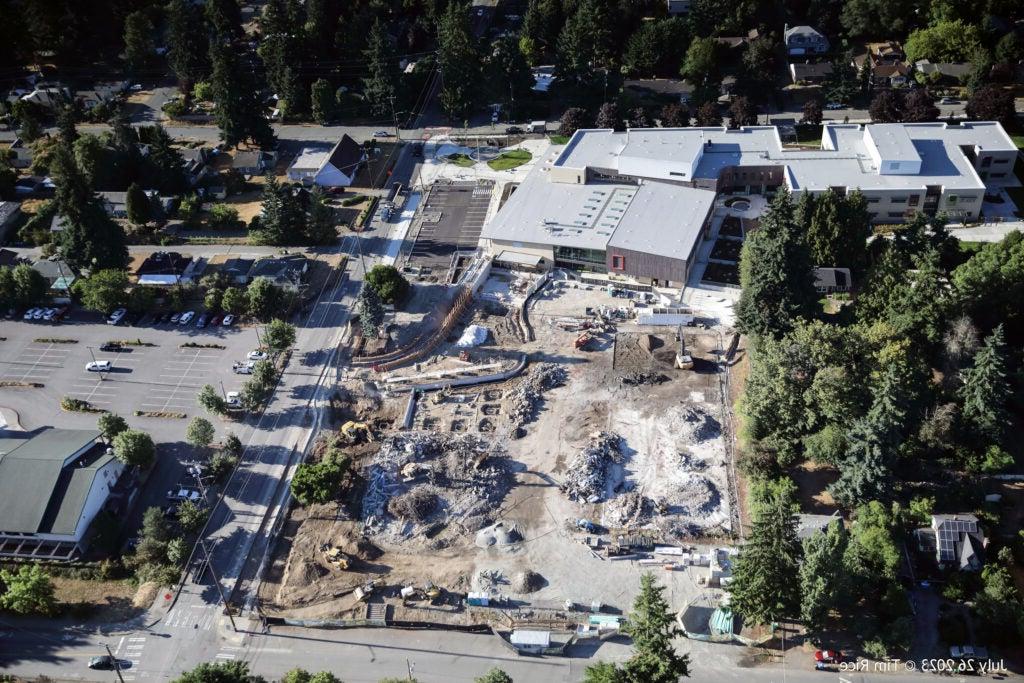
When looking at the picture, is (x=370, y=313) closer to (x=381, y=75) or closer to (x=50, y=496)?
(x=50, y=496)

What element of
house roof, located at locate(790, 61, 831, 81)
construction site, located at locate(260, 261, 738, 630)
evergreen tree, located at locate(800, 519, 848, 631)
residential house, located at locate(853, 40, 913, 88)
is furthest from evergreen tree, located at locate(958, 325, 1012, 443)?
house roof, located at locate(790, 61, 831, 81)

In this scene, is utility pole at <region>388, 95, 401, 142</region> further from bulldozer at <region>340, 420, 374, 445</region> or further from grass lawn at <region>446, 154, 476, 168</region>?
bulldozer at <region>340, 420, 374, 445</region>

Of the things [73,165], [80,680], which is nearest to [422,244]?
[73,165]

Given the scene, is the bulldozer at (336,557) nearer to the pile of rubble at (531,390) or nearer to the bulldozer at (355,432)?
the bulldozer at (355,432)

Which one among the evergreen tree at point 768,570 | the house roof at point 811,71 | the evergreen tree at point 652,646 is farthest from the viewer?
the house roof at point 811,71

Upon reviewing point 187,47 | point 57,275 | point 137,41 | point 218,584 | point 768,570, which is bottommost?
point 218,584

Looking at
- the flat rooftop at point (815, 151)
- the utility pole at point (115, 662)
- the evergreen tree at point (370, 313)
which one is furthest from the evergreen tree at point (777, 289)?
the utility pole at point (115, 662)

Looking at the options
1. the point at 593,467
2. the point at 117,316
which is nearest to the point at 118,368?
the point at 117,316
